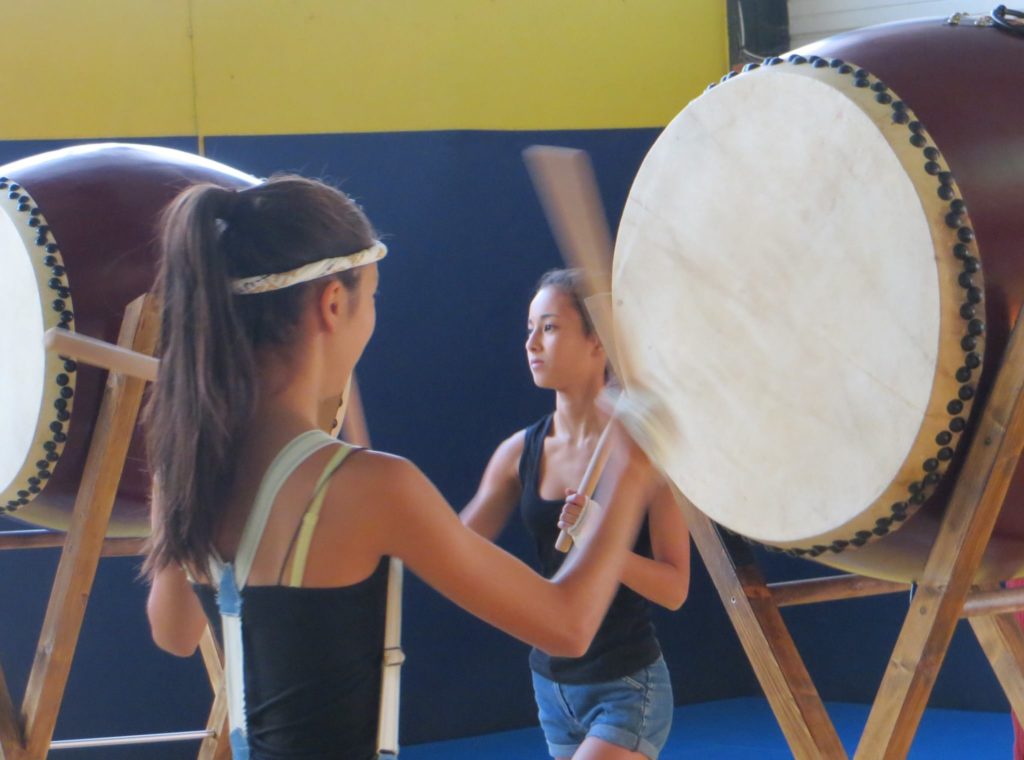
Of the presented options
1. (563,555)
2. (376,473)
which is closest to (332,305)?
(376,473)

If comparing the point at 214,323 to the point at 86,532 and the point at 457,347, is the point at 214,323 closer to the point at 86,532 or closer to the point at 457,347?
the point at 86,532

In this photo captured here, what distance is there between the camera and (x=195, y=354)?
1248 millimetres

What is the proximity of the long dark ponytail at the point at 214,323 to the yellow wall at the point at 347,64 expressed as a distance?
2237 millimetres

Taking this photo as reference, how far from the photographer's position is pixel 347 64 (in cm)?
355

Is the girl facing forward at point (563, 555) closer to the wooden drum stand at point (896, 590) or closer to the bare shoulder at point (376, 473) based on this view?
the wooden drum stand at point (896, 590)

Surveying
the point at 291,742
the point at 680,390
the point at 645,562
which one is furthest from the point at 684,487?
the point at 291,742

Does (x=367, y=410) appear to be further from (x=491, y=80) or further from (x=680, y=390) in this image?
(x=680, y=390)

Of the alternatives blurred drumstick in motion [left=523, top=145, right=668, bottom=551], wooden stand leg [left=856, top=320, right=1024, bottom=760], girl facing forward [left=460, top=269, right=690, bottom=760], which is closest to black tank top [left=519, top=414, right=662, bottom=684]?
girl facing forward [left=460, top=269, right=690, bottom=760]

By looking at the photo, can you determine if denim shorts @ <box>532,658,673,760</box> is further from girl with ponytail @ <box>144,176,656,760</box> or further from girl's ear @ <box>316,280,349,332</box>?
girl's ear @ <box>316,280,349,332</box>

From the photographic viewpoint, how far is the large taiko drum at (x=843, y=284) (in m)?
1.32

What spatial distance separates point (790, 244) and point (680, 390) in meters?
0.25

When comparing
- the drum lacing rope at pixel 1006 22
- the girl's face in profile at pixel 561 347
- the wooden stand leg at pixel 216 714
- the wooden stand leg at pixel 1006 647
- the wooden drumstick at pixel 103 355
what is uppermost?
the drum lacing rope at pixel 1006 22

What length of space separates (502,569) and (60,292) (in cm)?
97

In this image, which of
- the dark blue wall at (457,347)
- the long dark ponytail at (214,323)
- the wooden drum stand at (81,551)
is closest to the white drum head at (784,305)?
the long dark ponytail at (214,323)
